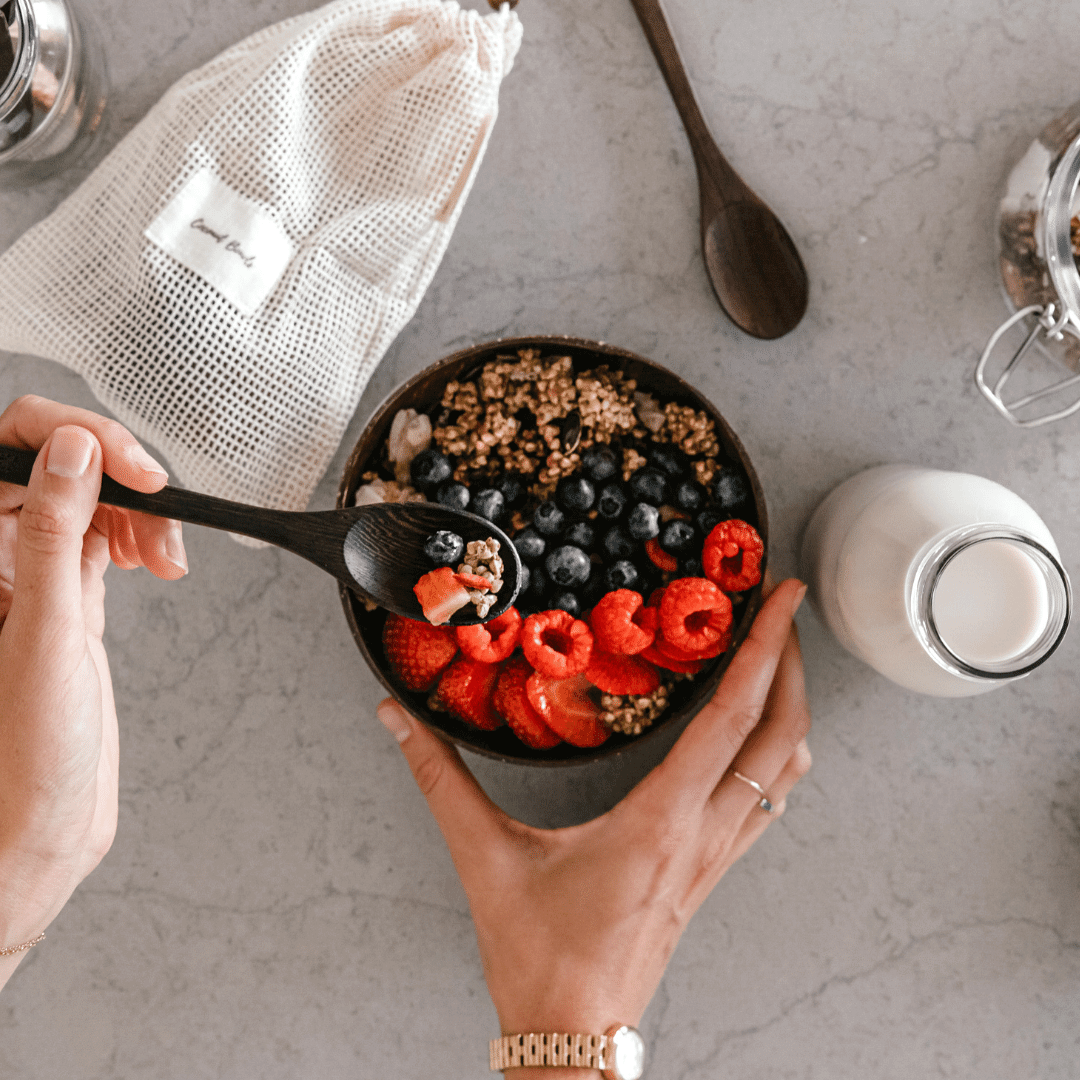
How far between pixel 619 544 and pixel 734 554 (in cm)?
→ 10

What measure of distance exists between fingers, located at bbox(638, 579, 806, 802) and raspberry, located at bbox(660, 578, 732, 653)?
66 millimetres

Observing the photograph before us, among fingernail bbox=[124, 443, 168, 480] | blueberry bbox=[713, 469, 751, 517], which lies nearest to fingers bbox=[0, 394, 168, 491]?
fingernail bbox=[124, 443, 168, 480]

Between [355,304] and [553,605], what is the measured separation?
0.35 meters

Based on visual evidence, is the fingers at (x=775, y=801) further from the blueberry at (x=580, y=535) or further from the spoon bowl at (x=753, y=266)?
the spoon bowl at (x=753, y=266)

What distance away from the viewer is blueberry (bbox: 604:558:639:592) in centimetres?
69

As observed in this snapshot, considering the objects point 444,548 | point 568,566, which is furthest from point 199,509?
point 568,566

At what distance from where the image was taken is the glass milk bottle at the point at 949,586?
589 millimetres

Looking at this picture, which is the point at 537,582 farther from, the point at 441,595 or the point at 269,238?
the point at 269,238

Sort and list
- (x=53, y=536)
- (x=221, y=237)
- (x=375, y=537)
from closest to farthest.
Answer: (x=53, y=536) < (x=375, y=537) < (x=221, y=237)

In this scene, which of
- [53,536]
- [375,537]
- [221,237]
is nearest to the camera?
[53,536]

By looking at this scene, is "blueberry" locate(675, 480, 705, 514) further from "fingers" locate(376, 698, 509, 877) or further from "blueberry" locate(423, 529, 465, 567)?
"fingers" locate(376, 698, 509, 877)

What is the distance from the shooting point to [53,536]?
54cm

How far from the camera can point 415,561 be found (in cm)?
65

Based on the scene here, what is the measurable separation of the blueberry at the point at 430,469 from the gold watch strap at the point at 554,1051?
48 cm
